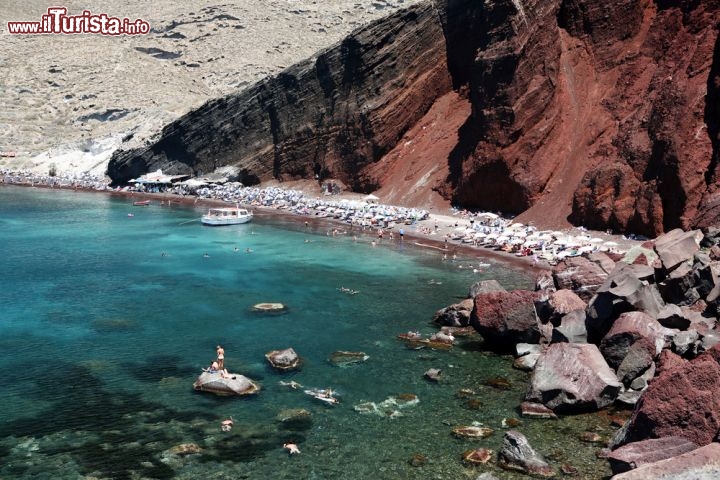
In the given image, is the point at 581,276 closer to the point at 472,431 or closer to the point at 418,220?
the point at 472,431

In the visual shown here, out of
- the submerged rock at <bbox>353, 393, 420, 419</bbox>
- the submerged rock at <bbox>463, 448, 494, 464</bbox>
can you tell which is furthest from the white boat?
the submerged rock at <bbox>463, 448, 494, 464</bbox>

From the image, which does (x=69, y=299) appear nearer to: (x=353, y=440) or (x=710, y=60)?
(x=353, y=440)

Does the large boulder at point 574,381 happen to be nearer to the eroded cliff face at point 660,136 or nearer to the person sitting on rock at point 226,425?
the person sitting on rock at point 226,425

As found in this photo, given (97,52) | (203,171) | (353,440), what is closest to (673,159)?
(353,440)

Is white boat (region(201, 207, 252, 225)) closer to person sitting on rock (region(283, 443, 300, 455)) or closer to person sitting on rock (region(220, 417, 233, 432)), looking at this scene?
person sitting on rock (region(220, 417, 233, 432))

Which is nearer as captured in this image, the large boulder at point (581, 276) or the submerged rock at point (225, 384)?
the submerged rock at point (225, 384)

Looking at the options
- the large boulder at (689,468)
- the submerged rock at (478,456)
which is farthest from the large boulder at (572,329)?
the large boulder at (689,468)
